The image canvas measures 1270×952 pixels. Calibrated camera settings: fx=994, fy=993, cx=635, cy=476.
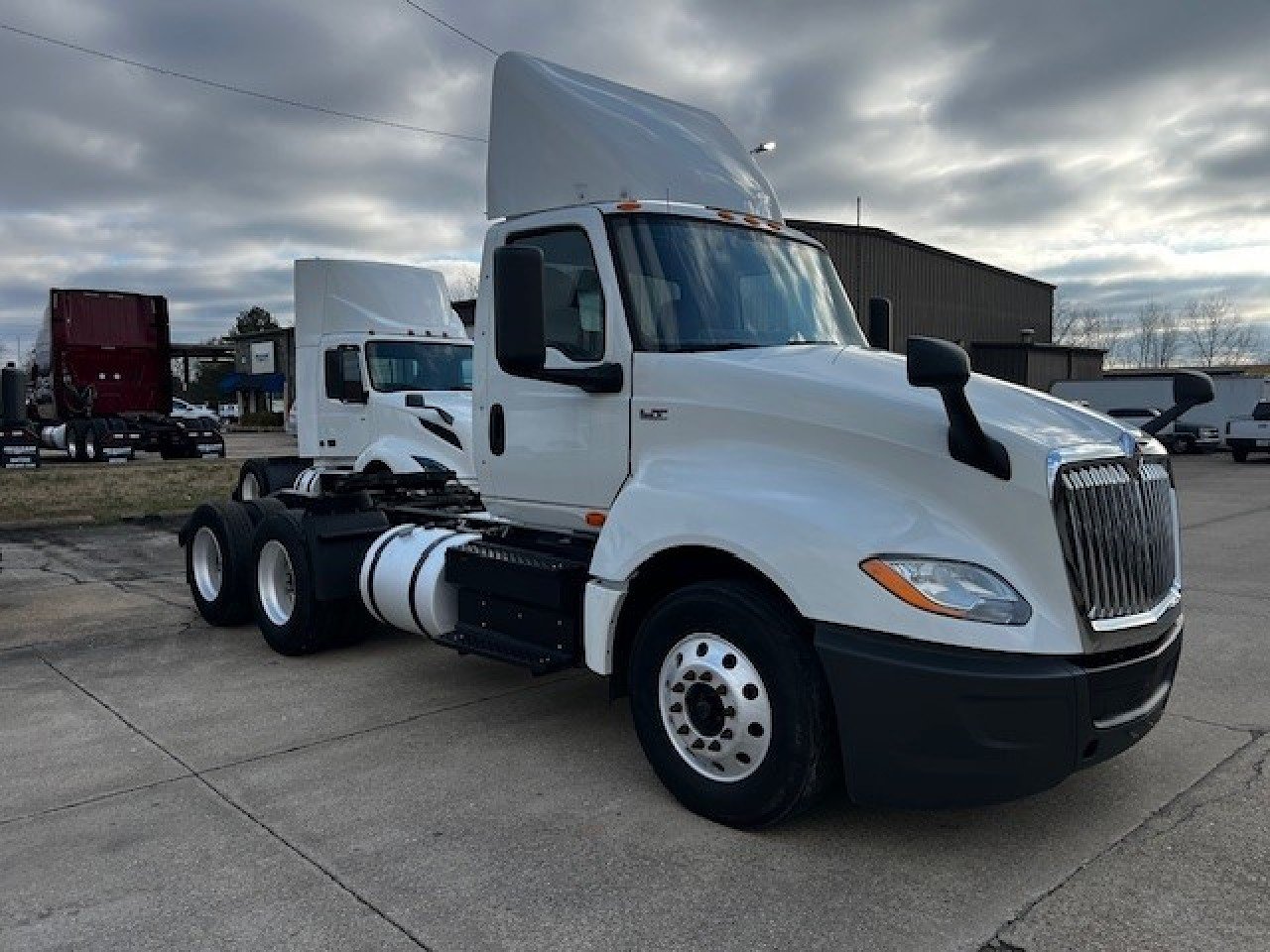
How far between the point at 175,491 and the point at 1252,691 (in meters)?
17.4

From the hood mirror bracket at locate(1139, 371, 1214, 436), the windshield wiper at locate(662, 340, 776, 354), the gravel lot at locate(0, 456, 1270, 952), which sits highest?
the windshield wiper at locate(662, 340, 776, 354)

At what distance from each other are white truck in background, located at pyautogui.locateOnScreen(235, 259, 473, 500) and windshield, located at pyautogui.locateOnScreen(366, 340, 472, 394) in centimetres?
1

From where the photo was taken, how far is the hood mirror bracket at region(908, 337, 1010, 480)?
11.2 ft

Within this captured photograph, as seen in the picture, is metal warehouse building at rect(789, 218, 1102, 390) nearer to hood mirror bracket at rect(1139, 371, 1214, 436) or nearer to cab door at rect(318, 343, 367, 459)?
cab door at rect(318, 343, 367, 459)

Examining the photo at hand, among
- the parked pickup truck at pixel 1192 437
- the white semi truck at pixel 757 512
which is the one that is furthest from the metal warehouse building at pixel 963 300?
the white semi truck at pixel 757 512

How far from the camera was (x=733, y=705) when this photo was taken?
3.90 meters

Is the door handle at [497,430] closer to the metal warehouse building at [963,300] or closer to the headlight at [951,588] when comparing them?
the headlight at [951,588]

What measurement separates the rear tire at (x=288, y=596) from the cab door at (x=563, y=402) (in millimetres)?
2021

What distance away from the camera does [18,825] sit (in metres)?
4.18

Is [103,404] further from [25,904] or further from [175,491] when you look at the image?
[25,904]

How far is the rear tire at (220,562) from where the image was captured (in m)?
7.62

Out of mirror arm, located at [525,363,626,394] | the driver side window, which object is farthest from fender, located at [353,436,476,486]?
mirror arm, located at [525,363,626,394]

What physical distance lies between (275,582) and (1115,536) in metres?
5.71

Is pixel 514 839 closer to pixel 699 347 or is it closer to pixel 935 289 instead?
pixel 699 347
